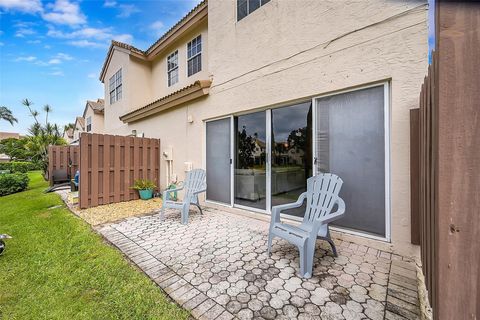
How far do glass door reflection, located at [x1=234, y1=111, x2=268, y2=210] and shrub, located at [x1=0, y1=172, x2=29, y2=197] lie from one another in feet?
35.4

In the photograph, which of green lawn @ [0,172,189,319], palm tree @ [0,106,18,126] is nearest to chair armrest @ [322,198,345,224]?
green lawn @ [0,172,189,319]

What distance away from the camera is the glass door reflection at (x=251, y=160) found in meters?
5.18

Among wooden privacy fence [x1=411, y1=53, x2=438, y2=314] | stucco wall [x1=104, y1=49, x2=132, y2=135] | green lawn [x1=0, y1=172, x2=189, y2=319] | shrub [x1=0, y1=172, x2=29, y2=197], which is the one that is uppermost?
stucco wall [x1=104, y1=49, x2=132, y2=135]

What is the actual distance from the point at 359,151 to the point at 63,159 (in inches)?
536

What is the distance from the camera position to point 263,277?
2.72m

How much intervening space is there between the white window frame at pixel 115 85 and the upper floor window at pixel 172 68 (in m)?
Answer: 3.57

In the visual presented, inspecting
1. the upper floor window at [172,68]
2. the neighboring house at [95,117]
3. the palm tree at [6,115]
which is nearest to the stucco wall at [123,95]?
→ the upper floor window at [172,68]

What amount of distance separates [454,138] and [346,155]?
288 cm

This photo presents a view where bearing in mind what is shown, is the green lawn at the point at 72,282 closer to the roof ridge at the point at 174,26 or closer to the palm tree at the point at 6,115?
the roof ridge at the point at 174,26

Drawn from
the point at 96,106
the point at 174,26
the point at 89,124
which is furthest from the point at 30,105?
the point at 174,26

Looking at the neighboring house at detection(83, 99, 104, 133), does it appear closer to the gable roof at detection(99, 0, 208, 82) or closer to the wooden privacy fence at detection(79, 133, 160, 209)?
the gable roof at detection(99, 0, 208, 82)

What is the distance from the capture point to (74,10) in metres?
6.95

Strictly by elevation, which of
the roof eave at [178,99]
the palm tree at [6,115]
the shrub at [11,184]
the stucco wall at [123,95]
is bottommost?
the shrub at [11,184]

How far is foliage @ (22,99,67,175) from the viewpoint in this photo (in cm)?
1884
